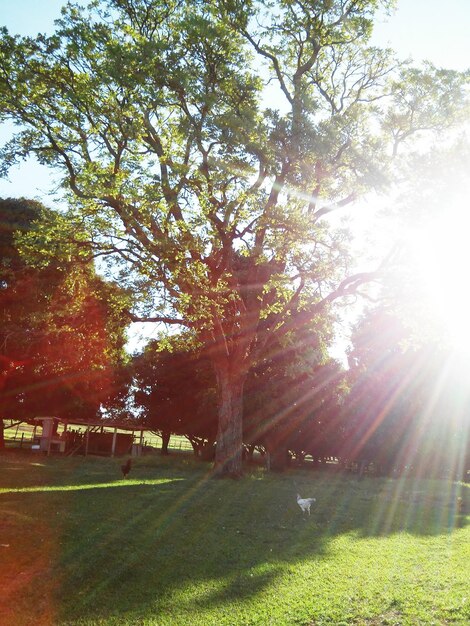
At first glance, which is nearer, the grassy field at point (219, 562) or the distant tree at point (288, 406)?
the grassy field at point (219, 562)

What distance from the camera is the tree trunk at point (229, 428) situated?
23.0 metres

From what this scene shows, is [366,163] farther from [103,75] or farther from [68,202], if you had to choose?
[68,202]

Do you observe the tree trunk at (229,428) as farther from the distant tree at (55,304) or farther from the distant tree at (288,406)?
the distant tree at (288,406)

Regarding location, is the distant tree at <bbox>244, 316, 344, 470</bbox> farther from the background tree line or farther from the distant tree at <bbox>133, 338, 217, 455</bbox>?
the distant tree at <bbox>133, 338, 217, 455</bbox>

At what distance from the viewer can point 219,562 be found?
9922mm

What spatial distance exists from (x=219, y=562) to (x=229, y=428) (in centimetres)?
1304

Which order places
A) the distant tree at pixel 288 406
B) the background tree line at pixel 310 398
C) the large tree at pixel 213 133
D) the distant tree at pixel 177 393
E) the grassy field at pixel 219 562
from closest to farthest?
the grassy field at pixel 219 562 → the large tree at pixel 213 133 → the distant tree at pixel 288 406 → the background tree line at pixel 310 398 → the distant tree at pixel 177 393

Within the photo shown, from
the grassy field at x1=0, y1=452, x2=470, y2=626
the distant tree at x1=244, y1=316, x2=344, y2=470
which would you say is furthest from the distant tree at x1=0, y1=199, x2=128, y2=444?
the distant tree at x1=244, y1=316, x2=344, y2=470

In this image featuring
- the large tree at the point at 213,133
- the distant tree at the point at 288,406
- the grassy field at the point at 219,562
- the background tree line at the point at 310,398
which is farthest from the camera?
the background tree line at the point at 310,398

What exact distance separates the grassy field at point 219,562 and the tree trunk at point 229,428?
15.8 feet

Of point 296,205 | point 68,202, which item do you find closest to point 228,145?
point 296,205

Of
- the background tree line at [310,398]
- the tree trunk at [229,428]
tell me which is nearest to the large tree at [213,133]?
the tree trunk at [229,428]

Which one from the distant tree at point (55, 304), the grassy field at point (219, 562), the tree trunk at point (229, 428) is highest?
the distant tree at point (55, 304)

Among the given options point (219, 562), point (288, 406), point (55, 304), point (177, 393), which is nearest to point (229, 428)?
point (55, 304)
